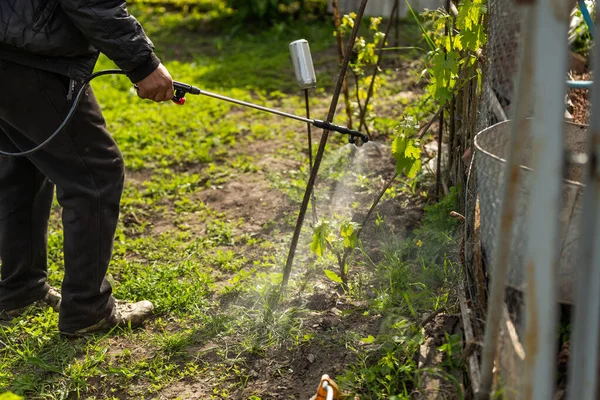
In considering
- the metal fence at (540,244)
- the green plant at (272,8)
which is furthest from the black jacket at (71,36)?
the green plant at (272,8)

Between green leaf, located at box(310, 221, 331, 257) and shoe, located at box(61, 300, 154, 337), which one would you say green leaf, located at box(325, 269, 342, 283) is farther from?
shoe, located at box(61, 300, 154, 337)

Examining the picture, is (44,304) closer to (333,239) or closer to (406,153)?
(333,239)

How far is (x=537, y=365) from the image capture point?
5.13 feet

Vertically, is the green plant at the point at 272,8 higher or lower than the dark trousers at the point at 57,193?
higher

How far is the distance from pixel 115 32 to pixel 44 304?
5.00ft

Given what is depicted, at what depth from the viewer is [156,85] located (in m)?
2.98

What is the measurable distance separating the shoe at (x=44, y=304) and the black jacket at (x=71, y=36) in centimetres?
122

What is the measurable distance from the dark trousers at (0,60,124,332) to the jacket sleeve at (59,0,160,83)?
268 millimetres

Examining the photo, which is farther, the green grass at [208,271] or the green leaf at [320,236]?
the green leaf at [320,236]

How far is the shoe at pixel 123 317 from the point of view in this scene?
3.30 metres

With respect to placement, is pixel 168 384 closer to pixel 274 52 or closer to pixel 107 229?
pixel 107 229

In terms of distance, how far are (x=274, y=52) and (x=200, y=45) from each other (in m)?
1.03

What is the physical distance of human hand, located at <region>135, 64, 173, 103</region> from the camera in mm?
2969

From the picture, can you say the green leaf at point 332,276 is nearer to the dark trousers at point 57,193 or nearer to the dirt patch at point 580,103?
the dark trousers at point 57,193
